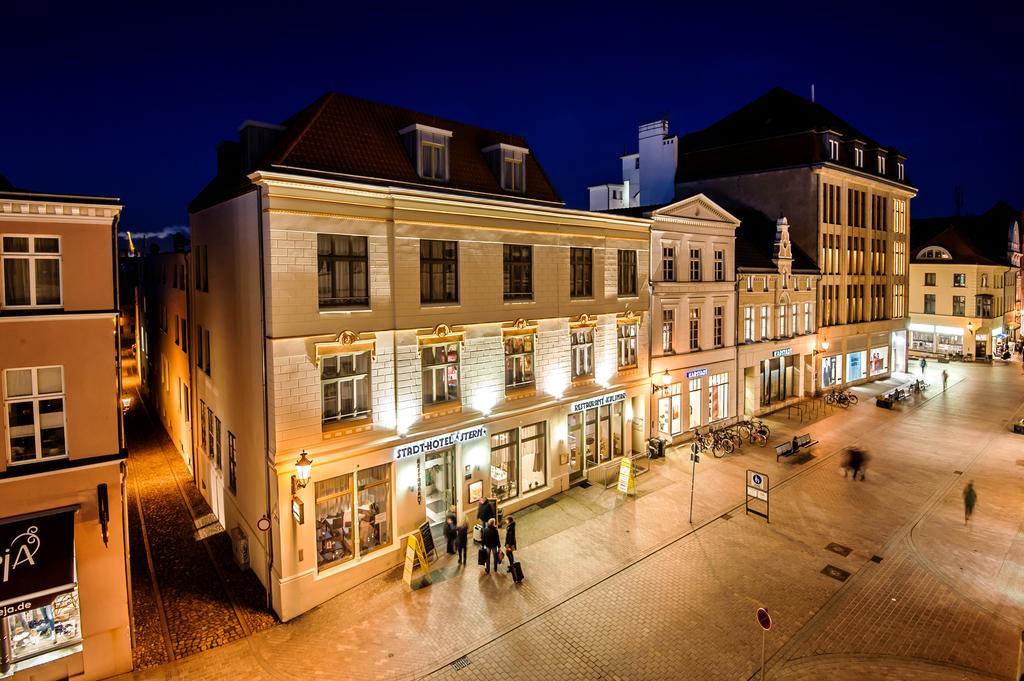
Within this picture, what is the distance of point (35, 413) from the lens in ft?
40.5

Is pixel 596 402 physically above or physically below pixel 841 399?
above

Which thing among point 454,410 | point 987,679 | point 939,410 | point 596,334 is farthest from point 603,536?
point 939,410

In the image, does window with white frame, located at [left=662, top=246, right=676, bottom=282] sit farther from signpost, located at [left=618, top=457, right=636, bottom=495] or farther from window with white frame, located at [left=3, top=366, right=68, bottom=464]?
window with white frame, located at [left=3, top=366, right=68, bottom=464]

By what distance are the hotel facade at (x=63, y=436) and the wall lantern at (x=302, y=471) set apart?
12.1 ft

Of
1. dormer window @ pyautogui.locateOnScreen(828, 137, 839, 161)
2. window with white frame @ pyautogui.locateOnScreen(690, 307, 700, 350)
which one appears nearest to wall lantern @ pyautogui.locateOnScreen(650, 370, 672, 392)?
window with white frame @ pyautogui.locateOnScreen(690, 307, 700, 350)

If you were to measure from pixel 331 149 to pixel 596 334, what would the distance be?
12010 mm

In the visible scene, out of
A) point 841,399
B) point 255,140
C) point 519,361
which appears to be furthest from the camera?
point 841,399

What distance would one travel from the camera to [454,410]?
754 inches

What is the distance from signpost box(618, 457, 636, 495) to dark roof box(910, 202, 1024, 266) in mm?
53978

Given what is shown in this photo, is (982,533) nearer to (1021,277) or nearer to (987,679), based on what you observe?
(987,679)

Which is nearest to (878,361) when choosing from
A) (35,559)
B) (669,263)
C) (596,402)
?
(669,263)

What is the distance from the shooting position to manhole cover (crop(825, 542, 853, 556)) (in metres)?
18.1

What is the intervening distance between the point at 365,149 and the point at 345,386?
7.62 m

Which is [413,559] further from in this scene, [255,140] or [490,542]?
[255,140]
